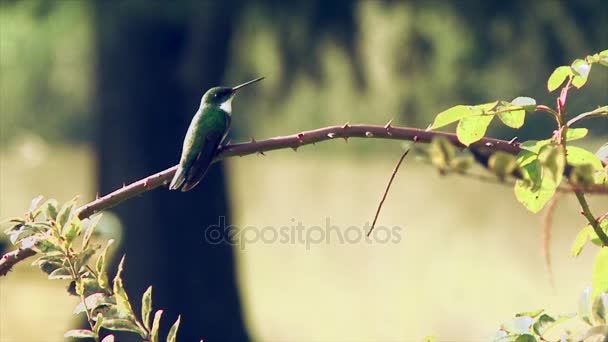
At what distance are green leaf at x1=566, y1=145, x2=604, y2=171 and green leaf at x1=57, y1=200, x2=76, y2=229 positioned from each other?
0.62 meters

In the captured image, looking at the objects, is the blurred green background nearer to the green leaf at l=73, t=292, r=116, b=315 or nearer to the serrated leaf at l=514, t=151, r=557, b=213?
the serrated leaf at l=514, t=151, r=557, b=213

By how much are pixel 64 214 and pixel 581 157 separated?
0.65 m

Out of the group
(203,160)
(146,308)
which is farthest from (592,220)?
(203,160)

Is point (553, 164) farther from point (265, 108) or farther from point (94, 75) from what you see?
point (94, 75)

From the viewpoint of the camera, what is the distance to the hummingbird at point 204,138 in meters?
2.12

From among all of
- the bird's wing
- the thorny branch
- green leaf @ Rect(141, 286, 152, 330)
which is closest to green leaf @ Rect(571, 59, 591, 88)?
the thorny branch

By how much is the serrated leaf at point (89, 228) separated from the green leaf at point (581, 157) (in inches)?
23.6

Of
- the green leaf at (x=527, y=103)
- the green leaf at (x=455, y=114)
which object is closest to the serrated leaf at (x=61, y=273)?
the green leaf at (x=455, y=114)

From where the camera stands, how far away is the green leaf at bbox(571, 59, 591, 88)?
3.67 ft

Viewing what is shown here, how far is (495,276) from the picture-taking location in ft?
39.0

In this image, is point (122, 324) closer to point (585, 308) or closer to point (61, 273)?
point (61, 273)

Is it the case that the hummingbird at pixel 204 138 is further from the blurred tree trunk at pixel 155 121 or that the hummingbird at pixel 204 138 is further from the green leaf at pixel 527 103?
the blurred tree trunk at pixel 155 121

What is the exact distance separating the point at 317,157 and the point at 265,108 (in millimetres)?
12606

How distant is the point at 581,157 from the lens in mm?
1058
